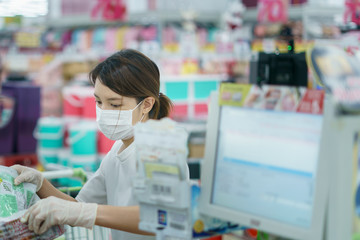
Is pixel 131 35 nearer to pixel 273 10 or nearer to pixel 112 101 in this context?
pixel 273 10

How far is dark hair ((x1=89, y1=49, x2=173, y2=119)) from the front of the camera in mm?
2047

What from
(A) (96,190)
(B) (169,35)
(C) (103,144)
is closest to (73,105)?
(C) (103,144)

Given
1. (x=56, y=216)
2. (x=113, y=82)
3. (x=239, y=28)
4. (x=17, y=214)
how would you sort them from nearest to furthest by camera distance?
(x=56, y=216)
(x=17, y=214)
(x=113, y=82)
(x=239, y=28)

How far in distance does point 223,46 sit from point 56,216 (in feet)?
24.0

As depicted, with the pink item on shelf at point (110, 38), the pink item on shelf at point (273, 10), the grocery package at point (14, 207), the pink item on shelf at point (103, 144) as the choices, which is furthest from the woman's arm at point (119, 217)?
the pink item on shelf at point (110, 38)

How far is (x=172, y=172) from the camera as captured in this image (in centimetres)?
149

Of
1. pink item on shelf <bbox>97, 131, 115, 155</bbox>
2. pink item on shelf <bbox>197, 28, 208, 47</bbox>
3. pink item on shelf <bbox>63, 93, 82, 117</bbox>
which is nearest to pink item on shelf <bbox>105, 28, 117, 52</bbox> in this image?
pink item on shelf <bbox>197, 28, 208, 47</bbox>

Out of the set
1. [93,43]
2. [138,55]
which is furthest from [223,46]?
[138,55]

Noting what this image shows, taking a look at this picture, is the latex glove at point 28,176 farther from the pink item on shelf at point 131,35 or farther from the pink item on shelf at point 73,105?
the pink item on shelf at point 131,35

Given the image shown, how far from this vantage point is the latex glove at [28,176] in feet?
6.57

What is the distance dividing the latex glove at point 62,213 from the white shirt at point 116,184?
365 mm

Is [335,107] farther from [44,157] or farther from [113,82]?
[44,157]

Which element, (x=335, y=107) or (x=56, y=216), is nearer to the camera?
(x=335, y=107)

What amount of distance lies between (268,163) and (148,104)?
78 cm
